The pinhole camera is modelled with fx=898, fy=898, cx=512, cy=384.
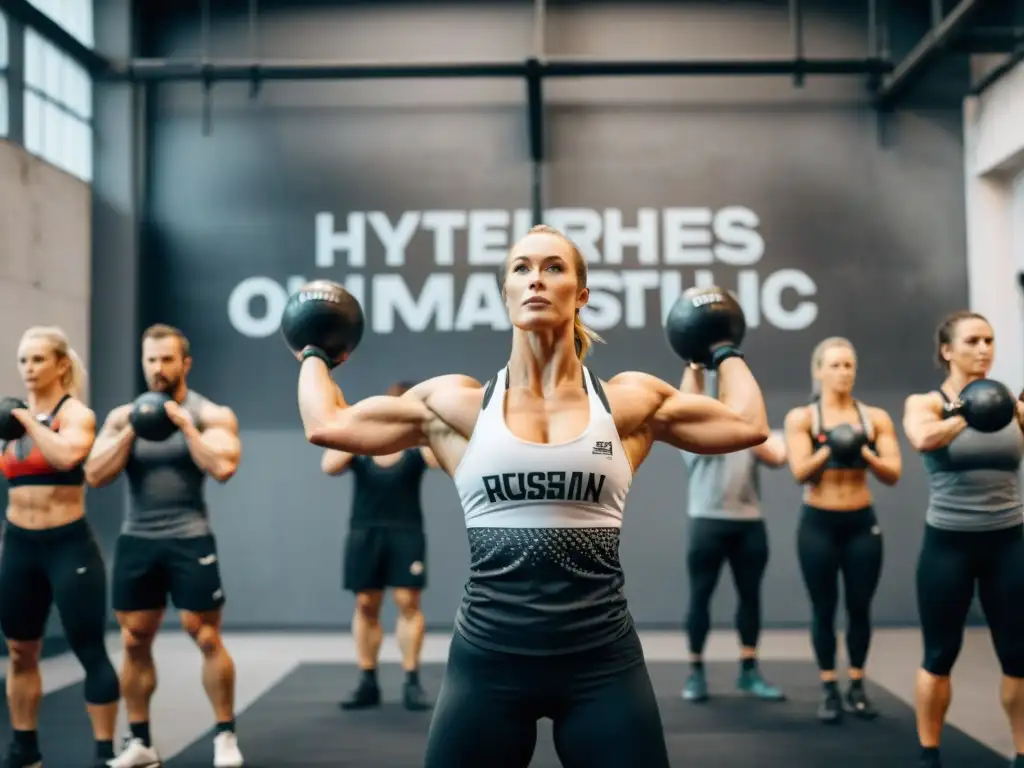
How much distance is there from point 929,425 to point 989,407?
11.6 inches

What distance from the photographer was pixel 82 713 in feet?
13.2

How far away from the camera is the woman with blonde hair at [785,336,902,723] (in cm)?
388

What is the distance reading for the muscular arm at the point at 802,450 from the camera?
12.6 ft

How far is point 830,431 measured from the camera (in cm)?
384

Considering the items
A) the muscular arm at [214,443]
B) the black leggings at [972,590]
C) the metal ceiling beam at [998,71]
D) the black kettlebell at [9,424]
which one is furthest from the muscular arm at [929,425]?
the metal ceiling beam at [998,71]

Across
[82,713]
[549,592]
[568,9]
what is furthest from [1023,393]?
[568,9]

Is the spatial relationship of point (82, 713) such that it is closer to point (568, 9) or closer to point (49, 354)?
A: point (49, 354)

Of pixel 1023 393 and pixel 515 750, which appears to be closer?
pixel 515 750

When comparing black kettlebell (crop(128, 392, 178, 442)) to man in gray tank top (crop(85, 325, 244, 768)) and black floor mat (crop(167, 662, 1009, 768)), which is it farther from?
black floor mat (crop(167, 662, 1009, 768))

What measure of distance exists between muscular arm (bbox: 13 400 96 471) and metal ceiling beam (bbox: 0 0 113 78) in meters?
3.24

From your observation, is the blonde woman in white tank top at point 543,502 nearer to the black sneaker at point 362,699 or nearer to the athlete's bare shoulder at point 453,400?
the athlete's bare shoulder at point 453,400

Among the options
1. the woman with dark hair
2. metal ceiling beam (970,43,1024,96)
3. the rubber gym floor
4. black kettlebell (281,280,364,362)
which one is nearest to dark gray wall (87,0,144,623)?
the rubber gym floor

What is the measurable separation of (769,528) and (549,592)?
4.80 m

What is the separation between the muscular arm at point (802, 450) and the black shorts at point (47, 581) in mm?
2815
